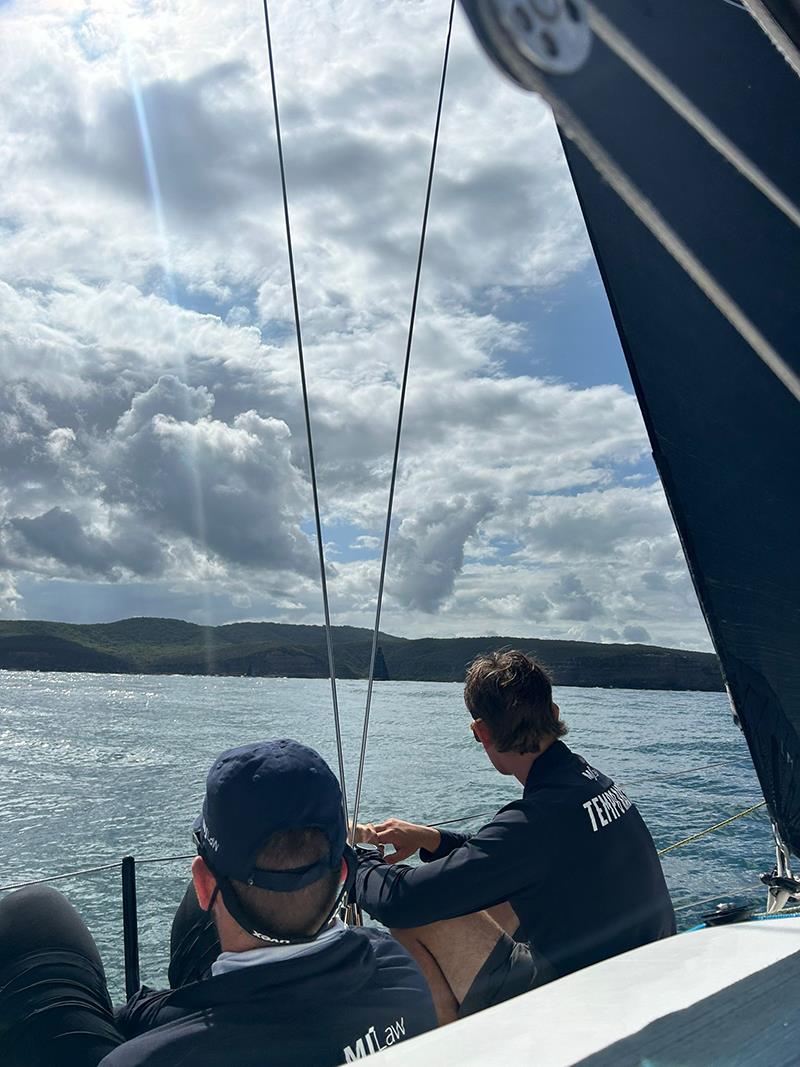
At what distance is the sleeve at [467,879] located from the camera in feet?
4.26

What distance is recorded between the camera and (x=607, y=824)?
1379mm

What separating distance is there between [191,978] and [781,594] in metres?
1.11

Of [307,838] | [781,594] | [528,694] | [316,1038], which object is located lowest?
[316,1038]

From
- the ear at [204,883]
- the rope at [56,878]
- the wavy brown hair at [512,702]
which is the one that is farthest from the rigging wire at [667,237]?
the rope at [56,878]

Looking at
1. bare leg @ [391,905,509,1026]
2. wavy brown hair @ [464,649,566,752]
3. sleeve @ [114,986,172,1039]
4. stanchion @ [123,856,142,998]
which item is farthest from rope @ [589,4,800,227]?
stanchion @ [123,856,142,998]

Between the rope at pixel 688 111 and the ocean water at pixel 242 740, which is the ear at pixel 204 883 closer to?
the ocean water at pixel 242 740

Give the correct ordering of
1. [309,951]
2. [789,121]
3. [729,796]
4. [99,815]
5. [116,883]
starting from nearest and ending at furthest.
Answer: [309,951], [789,121], [116,883], [729,796], [99,815]

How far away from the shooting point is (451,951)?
1.35 metres

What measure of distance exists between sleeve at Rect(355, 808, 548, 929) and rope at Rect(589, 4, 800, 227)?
1088 mm

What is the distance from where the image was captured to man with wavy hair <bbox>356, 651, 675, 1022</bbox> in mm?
1304

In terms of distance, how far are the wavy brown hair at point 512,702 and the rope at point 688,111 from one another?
0.89 metres

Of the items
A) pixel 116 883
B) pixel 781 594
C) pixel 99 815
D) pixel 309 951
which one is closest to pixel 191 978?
pixel 309 951

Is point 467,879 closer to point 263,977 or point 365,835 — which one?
point 365,835

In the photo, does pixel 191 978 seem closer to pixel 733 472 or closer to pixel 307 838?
pixel 307 838
